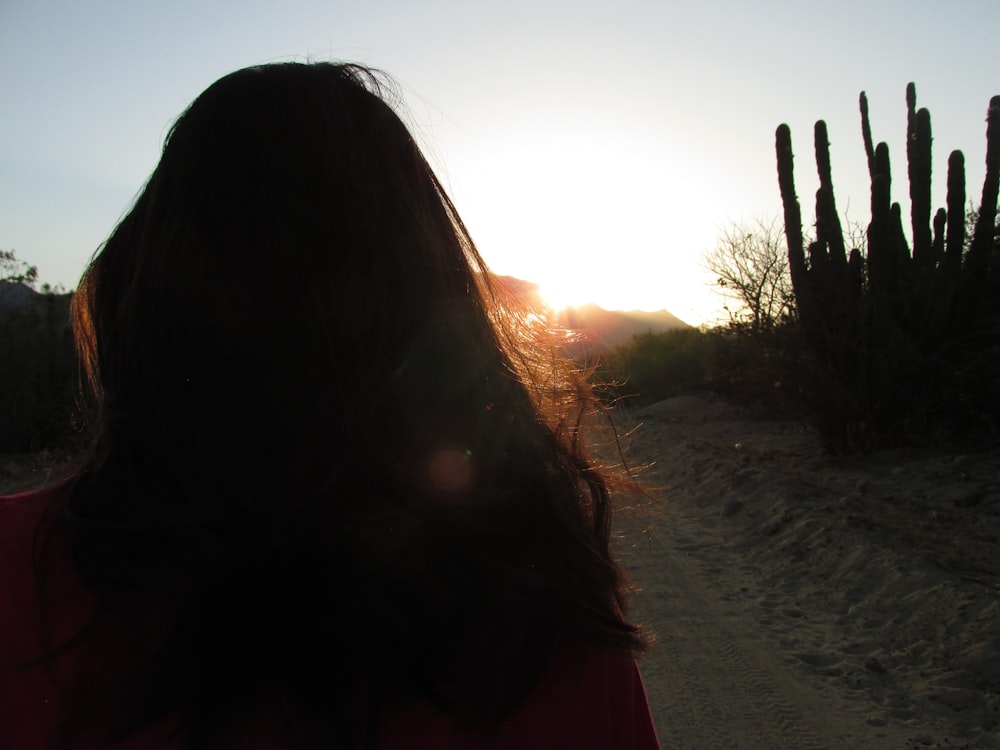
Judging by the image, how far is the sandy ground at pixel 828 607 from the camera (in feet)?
12.1

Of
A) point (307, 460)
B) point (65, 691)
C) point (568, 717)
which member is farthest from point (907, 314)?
point (65, 691)

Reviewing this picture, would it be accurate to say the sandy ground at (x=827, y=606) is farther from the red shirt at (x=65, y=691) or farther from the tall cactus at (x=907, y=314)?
the red shirt at (x=65, y=691)

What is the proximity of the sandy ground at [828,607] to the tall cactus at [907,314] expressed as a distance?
1115mm

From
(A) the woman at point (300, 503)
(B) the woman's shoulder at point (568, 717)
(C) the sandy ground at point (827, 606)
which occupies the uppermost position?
(A) the woman at point (300, 503)

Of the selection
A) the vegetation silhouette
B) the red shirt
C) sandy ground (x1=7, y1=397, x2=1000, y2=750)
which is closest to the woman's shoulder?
the red shirt

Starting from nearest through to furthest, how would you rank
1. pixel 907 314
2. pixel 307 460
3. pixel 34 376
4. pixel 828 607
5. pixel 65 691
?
pixel 65 691 < pixel 307 460 < pixel 828 607 < pixel 907 314 < pixel 34 376

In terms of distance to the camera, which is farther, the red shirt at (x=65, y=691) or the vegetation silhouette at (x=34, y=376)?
the vegetation silhouette at (x=34, y=376)

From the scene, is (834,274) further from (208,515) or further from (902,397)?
(208,515)

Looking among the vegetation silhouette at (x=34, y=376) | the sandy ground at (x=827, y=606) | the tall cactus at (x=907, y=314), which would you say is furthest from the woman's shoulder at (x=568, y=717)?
the vegetation silhouette at (x=34, y=376)

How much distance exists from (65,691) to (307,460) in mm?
369

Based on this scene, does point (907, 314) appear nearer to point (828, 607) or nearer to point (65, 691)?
point (828, 607)

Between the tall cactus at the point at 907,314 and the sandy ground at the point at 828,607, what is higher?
the tall cactus at the point at 907,314

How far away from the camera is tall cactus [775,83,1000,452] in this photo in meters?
10.2

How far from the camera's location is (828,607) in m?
5.30
